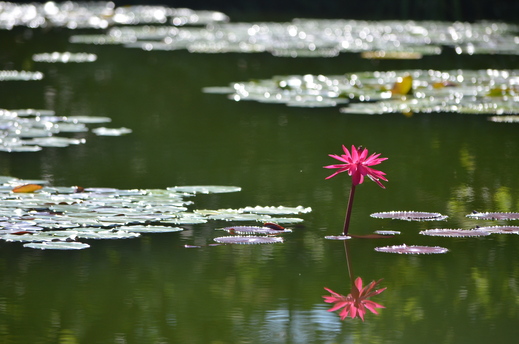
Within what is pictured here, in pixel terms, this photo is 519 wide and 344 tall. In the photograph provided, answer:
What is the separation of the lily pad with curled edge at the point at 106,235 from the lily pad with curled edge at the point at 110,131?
2.19 m

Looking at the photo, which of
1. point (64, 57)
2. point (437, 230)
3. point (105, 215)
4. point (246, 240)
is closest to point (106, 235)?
point (105, 215)

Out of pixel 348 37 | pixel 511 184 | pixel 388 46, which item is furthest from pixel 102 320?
pixel 348 37

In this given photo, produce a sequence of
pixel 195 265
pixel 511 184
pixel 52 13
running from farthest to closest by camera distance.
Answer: pixel 52 13
pixel 511 184
pixel 195 265

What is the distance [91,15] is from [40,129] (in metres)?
11.5

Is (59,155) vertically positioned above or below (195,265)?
above

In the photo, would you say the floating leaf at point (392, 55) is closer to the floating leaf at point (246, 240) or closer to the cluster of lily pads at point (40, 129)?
the cluster of lily pads at point (40, 129)

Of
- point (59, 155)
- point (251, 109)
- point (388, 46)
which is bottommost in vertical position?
point (59, 155)

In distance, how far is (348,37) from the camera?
1210cm

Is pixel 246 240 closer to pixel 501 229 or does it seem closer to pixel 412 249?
pixel 412 249

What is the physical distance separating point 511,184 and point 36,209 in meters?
1.83

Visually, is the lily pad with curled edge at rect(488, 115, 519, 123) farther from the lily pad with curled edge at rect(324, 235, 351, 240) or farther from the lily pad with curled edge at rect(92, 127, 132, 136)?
the lily pad with curled edge at rect(324, 235, 351, 240)

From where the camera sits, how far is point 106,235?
3184mm

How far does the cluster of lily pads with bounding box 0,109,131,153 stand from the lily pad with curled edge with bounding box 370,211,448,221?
1855mm

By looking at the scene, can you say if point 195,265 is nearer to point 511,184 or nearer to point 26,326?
point 26,326
